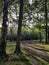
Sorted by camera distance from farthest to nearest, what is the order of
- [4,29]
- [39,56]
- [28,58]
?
[39,56] → [4,29] → [28,58]

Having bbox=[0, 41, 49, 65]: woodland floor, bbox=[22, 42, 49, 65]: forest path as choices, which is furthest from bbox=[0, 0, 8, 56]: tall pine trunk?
bbox=[22, 42, 49, 65]: forest path

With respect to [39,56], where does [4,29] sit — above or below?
above

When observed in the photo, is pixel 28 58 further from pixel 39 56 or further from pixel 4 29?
pixel 4 29

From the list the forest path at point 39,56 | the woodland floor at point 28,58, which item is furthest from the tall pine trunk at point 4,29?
the forest path at point 39,56

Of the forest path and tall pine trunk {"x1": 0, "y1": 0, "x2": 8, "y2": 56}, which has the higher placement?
tall pine trunk {"x1": 0, "y1": 0, "x2": 8, "y2": 56}

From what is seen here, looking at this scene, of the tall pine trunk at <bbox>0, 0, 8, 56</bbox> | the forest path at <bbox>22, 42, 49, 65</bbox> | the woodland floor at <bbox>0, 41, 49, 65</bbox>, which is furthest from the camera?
the tall pine trunk at <bbox>0, 0, 8, 56</bbox>

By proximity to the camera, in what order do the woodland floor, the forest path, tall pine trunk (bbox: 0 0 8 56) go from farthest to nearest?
tall pine trunk (bbox: 0 0 8 56)
the forest path
the woodland floor

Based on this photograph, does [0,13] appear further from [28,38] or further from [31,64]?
[28,38]

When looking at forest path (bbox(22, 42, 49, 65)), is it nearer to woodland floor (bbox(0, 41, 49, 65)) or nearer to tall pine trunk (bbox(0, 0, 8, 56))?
woodland floor (bbox(0, 41, 49, 65))

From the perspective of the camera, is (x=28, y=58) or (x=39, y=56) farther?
(x=39, y=56)

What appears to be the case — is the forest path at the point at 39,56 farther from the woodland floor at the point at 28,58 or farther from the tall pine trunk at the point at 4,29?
the tall pine trunk at the point at 4,29

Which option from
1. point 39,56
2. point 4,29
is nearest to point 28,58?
point 39,56

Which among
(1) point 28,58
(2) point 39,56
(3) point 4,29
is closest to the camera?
(1) point 28,58

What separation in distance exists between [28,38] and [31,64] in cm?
4426
